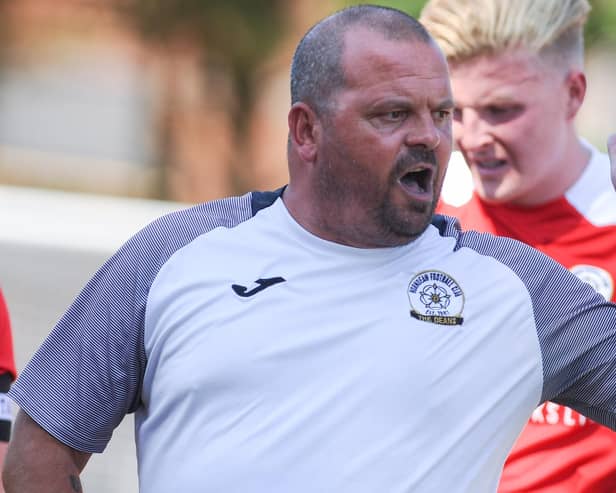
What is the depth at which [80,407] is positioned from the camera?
2.56 metres

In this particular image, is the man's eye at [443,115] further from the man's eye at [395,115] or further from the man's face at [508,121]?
the man's face at [508,121]

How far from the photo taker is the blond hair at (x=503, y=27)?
3.27 m

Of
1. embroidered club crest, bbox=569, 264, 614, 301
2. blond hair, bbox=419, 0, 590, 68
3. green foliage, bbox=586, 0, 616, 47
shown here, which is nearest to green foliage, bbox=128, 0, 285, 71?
green foliage, bbox=586, 0, 616, 47

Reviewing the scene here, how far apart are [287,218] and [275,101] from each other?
13.2 m

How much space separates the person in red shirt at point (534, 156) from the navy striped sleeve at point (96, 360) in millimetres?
1055

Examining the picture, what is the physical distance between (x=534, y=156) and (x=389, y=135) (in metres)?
0.84

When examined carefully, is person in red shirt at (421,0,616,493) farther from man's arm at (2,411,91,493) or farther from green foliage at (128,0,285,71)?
green foliage at (128,0,285,71)

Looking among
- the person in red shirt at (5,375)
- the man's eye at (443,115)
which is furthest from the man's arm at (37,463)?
the man's eye at (443,115)

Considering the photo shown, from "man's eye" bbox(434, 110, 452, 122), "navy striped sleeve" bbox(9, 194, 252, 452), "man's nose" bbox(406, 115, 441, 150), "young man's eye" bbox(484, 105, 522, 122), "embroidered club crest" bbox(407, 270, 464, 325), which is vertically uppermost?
"man's eye" bbox(434, 110, 452, 122)

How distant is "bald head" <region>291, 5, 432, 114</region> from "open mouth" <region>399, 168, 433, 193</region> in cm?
23

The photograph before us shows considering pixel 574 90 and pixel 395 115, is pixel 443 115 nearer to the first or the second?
pixel 395 115

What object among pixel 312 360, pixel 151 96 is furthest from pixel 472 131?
pixel 151 96

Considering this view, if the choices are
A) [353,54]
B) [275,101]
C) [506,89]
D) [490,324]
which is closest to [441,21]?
[506,89]

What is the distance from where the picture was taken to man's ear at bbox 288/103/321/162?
2.70m
